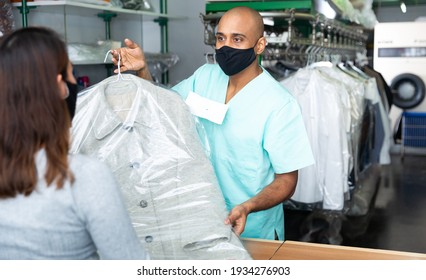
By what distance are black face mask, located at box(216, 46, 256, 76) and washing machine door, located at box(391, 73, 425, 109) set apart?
5896 millimetres

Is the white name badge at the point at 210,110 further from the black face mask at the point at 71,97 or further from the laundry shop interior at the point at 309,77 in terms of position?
the laundry shop interior at the point at 309,77

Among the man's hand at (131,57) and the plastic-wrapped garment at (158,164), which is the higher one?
the man's hand at (131,57)

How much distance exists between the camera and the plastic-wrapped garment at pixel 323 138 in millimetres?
3908

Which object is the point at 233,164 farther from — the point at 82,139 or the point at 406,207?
the point at 406,207

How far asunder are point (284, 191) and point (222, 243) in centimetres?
50

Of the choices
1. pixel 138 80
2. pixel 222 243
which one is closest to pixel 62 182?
pixel 222 243

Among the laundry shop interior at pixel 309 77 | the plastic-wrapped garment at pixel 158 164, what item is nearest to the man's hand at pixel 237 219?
the plastic-wrapped garment at pixel 158 164

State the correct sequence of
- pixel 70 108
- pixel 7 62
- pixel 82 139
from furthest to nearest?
pixel 82 139 → pixel 70 108 → pixel 7 62

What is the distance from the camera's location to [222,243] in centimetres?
145

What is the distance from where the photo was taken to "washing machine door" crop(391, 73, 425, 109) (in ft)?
24.0

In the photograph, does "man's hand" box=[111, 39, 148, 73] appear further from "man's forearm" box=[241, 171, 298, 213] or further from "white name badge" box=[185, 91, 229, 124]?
"man's forearm" box=[241, 171, 298, 213]

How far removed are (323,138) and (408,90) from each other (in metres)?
3.99

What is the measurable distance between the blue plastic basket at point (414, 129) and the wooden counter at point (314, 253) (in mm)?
6059

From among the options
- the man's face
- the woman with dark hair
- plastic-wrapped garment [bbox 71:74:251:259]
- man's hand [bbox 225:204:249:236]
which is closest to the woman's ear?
the woman with dark hair
